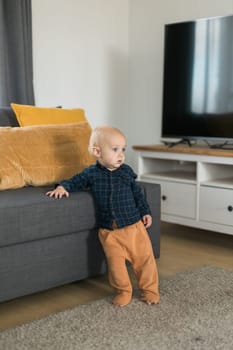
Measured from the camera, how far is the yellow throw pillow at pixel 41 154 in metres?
2.35

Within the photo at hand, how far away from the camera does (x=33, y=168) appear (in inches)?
94.8

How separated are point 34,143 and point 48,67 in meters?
1.29

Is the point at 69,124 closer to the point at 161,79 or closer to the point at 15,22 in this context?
the point at 15,22

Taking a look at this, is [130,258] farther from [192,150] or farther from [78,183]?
[192,150]

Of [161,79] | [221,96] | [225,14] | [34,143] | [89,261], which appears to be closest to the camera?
[89,261]

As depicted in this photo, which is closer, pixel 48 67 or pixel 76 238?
pixel 76 238

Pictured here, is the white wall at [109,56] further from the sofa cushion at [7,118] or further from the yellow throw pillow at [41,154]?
the yellow throw pillow at [41,154]

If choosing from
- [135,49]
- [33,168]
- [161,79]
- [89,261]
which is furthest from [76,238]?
[135,49]

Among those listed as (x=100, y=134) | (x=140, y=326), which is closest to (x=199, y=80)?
(x=100, y=134)

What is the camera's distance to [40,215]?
2.03m

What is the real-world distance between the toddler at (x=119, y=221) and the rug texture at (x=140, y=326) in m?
0.09

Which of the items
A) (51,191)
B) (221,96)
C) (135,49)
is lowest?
(51,191)

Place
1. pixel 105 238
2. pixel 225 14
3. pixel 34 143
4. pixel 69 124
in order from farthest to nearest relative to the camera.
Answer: pixel 225 14 → pixel 69 124 → pixel 34 143 → pixel 105 238

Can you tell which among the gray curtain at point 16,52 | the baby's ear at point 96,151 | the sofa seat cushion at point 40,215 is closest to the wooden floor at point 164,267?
the sofa seat cushion at point 40,215
